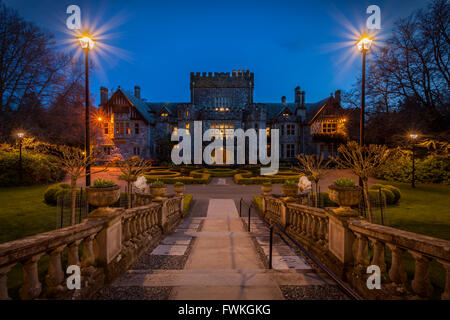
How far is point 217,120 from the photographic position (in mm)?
34031

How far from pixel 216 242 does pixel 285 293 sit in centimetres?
329

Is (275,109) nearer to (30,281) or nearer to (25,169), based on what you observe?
(25,169)

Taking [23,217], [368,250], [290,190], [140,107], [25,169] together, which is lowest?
[23,217]

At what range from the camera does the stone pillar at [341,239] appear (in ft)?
12.7

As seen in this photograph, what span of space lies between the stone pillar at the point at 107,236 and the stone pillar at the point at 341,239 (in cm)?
450

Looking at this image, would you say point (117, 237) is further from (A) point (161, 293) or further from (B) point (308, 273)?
(B) point (308, 273)

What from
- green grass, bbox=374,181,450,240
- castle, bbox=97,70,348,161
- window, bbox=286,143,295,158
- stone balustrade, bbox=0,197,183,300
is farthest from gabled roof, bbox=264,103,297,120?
stone balustrade, bbox=0,197,183,300

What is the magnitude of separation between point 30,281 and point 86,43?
10.7 m

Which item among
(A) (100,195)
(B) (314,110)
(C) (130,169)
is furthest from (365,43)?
(B) (314,110)

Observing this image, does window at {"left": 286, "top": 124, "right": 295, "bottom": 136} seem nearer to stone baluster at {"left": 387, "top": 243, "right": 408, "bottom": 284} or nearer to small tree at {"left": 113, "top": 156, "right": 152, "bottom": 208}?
small tree at {"left": 113, "top": 156, "right": 152, "bottom": 208}

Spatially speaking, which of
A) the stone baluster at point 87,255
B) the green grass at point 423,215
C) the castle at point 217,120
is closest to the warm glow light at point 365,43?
the green grass at point 423,215

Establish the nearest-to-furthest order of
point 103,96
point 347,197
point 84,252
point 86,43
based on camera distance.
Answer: point 84,252 < point 347,197 < point 86,43 < point 103,96
